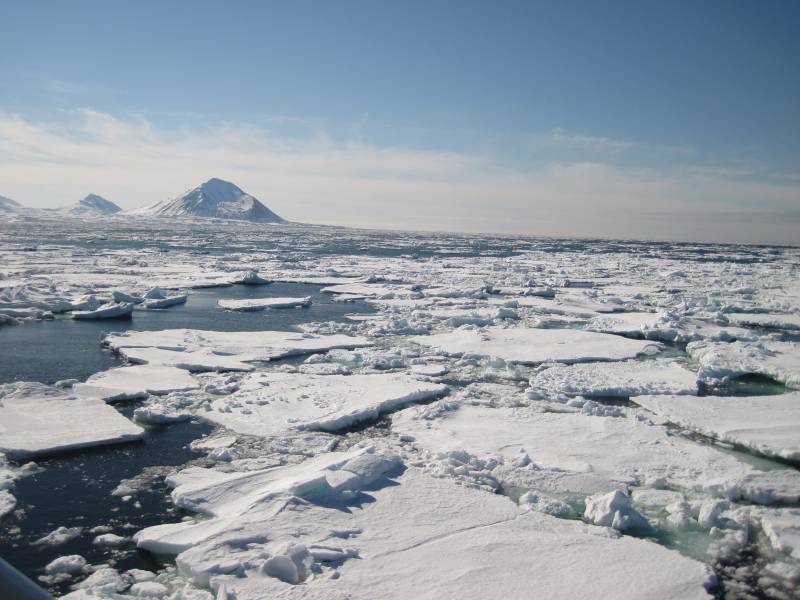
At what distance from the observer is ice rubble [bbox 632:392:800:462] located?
636 cm

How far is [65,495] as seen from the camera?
509 centimetres

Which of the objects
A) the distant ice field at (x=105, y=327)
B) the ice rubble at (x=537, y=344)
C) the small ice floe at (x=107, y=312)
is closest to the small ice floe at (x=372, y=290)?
the distant ice field at (x=105, y=327)

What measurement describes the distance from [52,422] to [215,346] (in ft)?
14.8

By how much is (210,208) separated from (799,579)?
16742 cm

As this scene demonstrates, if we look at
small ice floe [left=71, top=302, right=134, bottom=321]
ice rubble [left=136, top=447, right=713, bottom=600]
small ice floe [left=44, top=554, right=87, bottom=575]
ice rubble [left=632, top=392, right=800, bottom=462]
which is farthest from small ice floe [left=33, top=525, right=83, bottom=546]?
small ice floe [left=71, top=302, right=134, bottom=321]

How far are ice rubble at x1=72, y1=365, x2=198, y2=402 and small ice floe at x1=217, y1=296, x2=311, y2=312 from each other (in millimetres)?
6780

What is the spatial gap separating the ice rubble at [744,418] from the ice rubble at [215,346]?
19.5 ft

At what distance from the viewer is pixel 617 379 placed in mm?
9188

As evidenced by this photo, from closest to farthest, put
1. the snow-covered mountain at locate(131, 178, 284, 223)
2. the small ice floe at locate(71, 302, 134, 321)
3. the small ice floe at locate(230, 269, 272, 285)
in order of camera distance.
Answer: the small ice floe at locate(71, 302, 134, 321) < the small ice floe at locate(230, 269, 272, 285) < the snow-covered mountain at locate(131, 178, 284, 223)

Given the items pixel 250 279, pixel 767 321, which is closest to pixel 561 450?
pixel 767 321

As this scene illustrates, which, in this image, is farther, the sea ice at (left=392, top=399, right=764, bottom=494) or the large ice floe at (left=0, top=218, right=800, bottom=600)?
the sea ice at (left=392, top=399, right=764, bottom=494)

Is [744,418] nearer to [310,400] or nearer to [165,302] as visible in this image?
[310,400]

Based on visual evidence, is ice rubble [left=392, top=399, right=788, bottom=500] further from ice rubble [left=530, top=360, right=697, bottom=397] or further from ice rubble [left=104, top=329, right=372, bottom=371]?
ice rubble [left=104, top=329, right=372, bottom=371]

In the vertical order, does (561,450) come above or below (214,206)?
below
